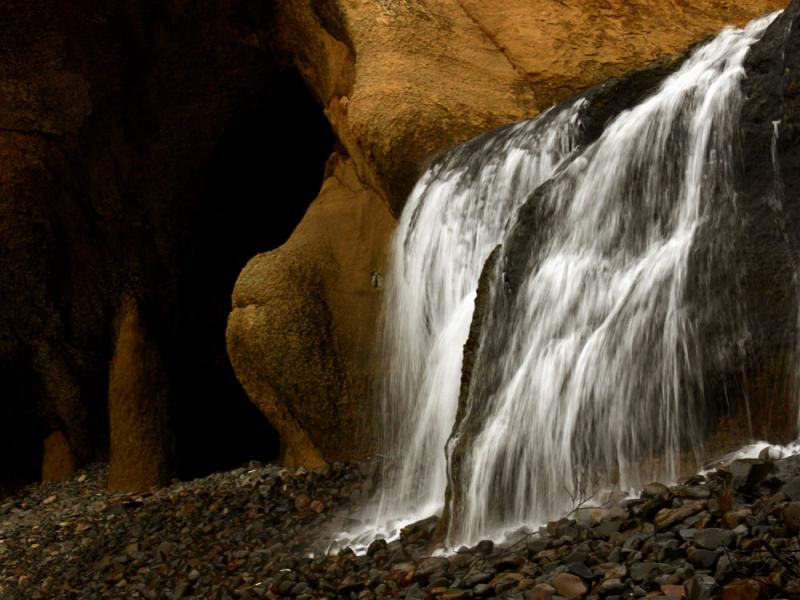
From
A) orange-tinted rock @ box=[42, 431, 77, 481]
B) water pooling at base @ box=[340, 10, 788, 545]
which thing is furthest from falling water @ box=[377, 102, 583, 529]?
orange-tinted rock @ box=[42, 431, 77, 481]

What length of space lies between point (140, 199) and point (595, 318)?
6.79 m

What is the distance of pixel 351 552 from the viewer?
5.80 m

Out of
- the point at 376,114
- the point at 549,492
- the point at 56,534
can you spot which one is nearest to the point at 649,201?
the point at 549,492

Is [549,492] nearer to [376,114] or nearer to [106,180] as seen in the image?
[376,114]

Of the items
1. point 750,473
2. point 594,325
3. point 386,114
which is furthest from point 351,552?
point 386,114

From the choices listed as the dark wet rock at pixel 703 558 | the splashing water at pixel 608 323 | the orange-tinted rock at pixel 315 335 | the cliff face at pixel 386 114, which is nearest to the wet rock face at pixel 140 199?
the cliff face at pixel 386 114

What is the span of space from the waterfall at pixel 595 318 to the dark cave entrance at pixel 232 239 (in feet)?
15.7

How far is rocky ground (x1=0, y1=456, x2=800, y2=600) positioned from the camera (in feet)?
11.3

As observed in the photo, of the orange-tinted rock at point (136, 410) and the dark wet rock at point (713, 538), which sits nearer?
the dark wet rock at point (713, 538)

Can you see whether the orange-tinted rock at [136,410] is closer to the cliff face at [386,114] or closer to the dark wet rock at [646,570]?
the cliff face at [386,114]

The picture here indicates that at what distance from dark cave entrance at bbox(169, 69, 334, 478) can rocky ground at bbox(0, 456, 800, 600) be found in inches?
57.9

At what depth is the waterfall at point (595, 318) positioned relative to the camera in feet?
15.6

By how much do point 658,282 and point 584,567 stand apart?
161cm

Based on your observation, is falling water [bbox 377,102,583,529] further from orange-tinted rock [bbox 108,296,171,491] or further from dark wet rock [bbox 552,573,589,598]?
orange-tinted rock [bbox 108,296,171,491]
